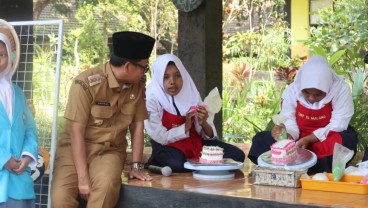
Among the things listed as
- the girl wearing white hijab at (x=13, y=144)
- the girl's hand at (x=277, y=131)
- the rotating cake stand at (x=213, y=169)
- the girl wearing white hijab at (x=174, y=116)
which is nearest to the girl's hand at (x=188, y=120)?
the girl wearing white hijab at (x=174, y=116)

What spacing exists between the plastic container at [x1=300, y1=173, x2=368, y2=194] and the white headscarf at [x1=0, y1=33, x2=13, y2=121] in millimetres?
1831

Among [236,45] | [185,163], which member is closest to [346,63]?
[236,45]

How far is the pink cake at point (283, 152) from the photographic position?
4844mm

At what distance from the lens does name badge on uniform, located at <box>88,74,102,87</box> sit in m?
4.70

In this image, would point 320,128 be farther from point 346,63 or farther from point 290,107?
point 346,63

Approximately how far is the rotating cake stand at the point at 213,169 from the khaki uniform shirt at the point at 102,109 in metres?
0.48

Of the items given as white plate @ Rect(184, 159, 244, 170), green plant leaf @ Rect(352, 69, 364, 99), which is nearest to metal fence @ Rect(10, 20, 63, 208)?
white plate @ Rect(184, 159, 244, 170)

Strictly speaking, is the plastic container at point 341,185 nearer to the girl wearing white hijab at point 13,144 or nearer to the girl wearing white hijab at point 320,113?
the girl wearing white hijab at point 320,113

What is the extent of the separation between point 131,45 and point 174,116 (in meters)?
0.88

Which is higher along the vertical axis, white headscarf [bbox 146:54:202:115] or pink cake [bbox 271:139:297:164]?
white headscarf [bbox 146:54:202:115]

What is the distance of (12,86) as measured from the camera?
4.40 meters

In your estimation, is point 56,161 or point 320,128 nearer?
point 56,161

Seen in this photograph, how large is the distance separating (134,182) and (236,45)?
6.33 metres

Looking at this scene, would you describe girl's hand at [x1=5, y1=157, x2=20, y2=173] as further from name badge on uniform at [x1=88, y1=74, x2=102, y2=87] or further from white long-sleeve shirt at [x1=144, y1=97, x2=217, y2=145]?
white long-sleeve shirt at [x1=144, y1=97, x2=217, y2=145]
